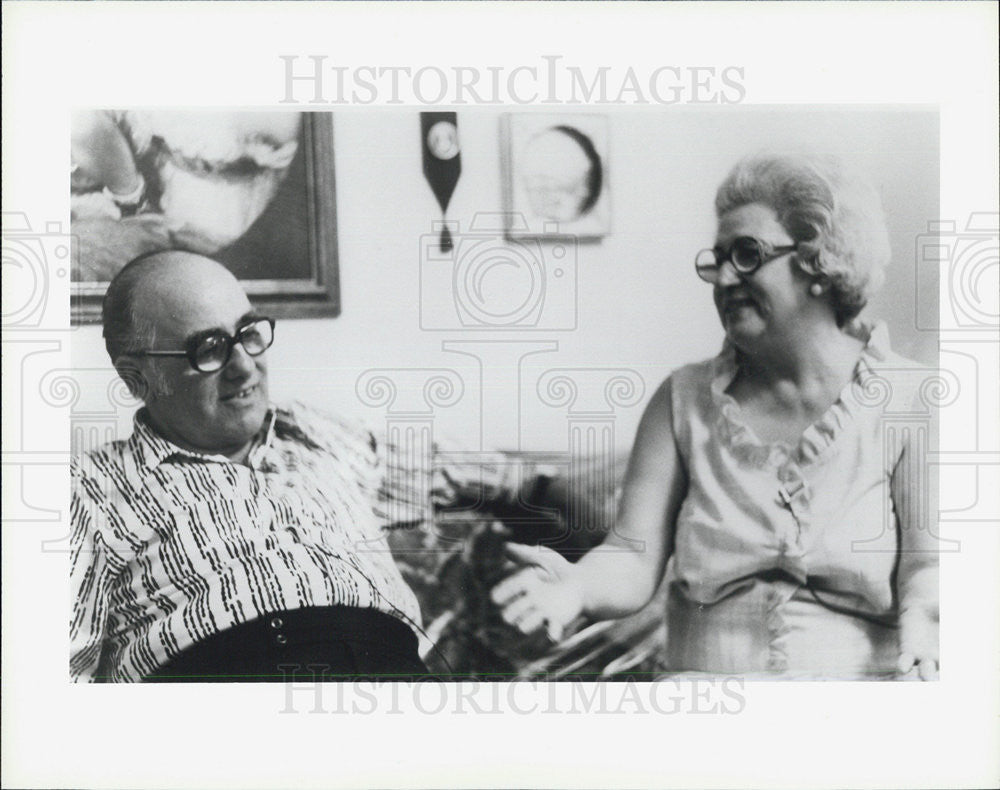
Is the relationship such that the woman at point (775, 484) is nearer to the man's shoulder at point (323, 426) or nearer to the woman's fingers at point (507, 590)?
the woman's fingers at point (507, 590)

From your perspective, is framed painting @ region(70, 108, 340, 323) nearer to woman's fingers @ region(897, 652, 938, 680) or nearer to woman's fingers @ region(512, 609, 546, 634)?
woman's fingers @ region(512, 609, 546, 634)

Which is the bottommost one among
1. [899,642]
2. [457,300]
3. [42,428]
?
[899,642]

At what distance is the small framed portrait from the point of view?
2.53 metres

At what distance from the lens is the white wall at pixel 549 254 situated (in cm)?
252

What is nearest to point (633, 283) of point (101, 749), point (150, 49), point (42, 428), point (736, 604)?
point (736, 604)

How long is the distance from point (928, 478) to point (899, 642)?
0.37 meters

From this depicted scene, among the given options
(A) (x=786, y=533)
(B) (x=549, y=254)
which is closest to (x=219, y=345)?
(B) (x=549, y=254)

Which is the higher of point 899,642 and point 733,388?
point 733,388

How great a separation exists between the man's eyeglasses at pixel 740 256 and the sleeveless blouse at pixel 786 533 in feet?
0.57

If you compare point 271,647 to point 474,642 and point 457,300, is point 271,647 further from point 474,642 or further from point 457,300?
point 457,300

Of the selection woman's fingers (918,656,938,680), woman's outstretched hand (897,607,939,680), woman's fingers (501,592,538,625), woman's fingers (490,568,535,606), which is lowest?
woman's fingers (918,656,938,680)

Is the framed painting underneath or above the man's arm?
above

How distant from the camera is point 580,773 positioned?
8.14 feet

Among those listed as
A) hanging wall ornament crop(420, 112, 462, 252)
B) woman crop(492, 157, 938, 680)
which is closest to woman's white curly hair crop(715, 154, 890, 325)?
woman crop(492, 157, 938, 680)
